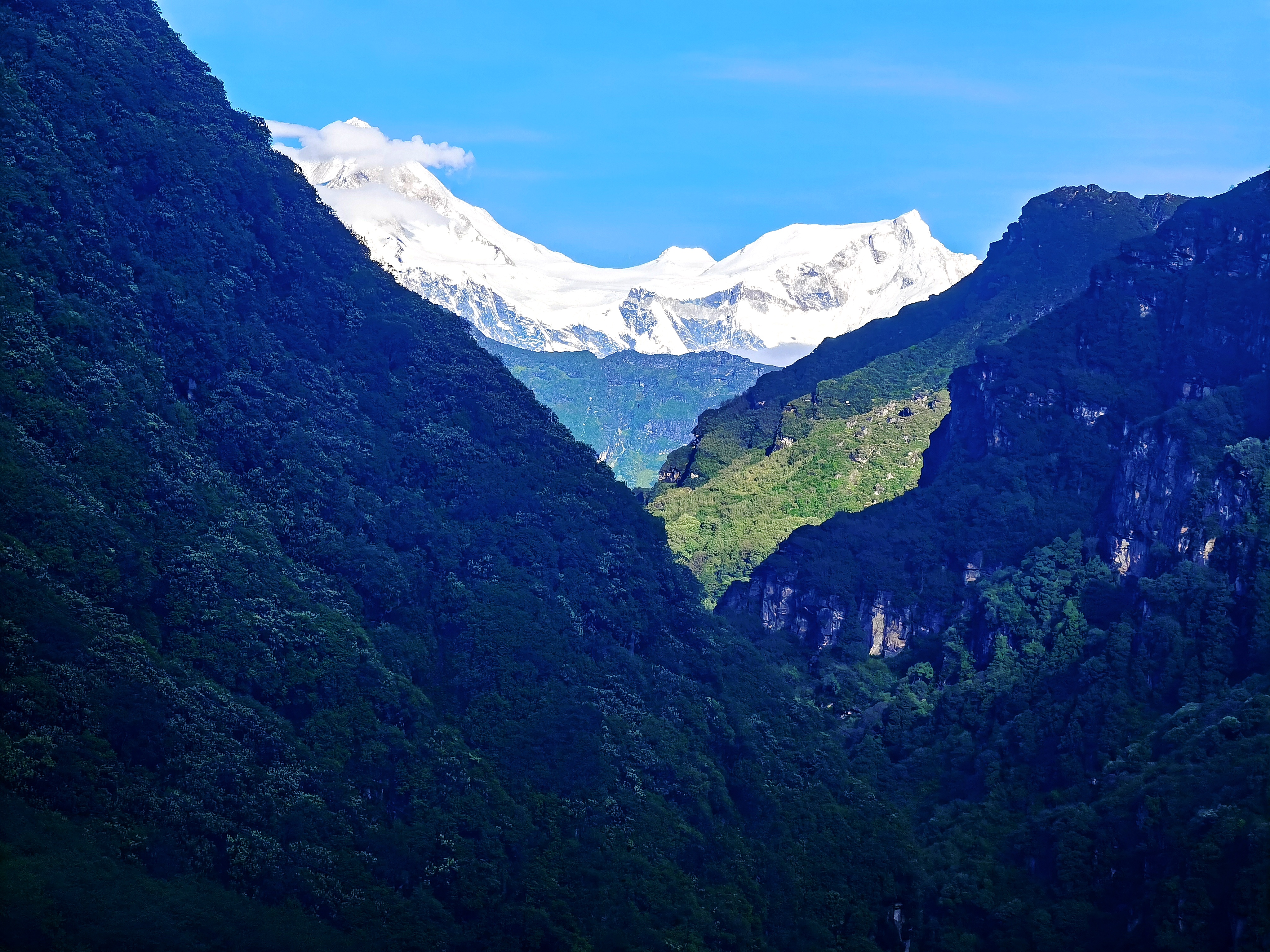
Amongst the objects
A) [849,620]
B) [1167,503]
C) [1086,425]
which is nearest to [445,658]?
[849,620]

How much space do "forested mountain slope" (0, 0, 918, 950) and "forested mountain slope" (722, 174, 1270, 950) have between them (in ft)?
27.9

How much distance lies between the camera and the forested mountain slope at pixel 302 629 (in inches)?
3595

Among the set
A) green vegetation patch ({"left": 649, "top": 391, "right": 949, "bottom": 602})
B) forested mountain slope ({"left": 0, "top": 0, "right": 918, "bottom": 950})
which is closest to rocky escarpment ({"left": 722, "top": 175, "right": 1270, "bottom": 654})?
green vegetation patch ({"left": 649, "top": 391, "right": 949, "bottom": 602})

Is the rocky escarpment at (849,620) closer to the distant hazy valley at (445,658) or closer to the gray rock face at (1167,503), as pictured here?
the distant hazy valley at (445,658)

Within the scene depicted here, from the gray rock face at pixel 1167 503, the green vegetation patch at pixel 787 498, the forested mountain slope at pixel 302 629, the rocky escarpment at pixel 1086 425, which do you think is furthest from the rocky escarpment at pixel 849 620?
Result: the forested mountain slope at pixel 302 629

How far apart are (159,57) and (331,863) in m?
70.7

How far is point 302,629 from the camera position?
4139 inches

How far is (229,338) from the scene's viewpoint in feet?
398

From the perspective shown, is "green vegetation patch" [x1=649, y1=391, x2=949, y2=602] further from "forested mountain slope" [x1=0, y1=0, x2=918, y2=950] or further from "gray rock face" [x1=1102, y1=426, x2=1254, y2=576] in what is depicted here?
"forested mountain slope" [x1=0, y1=0, x2=918, y2=950]

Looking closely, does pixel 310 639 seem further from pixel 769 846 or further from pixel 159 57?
pixel 159 57

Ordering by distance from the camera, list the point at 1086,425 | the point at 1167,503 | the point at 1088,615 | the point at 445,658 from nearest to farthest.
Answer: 1. the point at 445,658
2. the point at 1088,615
3. the point at 1167,503
4. the point at 1086,425

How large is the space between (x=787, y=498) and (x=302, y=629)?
93.7m

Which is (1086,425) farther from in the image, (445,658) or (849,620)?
(445,658)

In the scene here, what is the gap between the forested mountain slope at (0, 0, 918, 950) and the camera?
91.3 m
